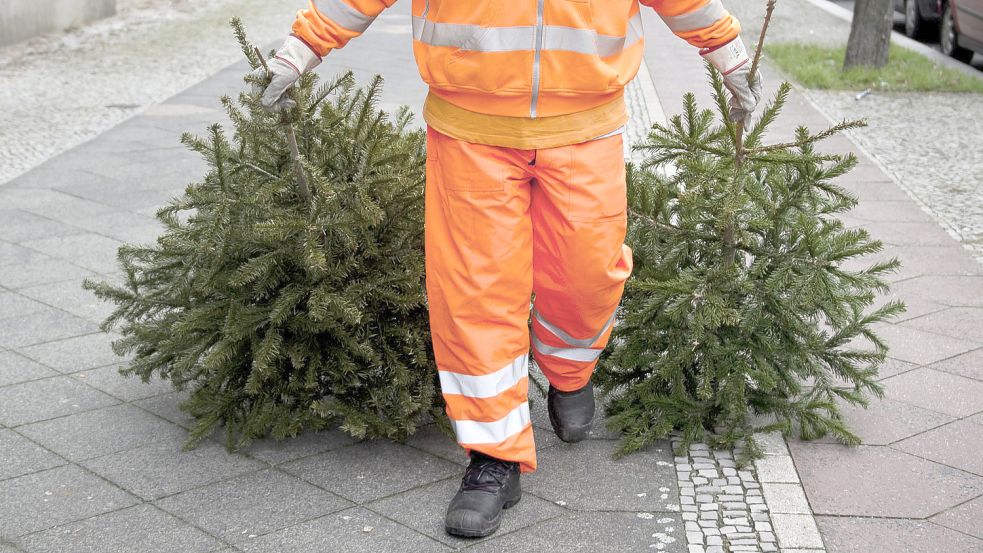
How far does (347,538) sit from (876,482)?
1535 mm

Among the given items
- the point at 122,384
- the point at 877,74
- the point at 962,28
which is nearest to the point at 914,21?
the point at 962,28

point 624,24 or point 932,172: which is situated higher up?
point 624,24

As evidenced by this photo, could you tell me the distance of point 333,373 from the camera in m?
3.66

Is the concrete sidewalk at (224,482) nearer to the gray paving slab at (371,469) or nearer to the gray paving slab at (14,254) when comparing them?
the gray paving slab at (371,469)

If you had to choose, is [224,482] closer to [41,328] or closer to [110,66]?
[41,328]

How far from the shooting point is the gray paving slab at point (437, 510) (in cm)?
329

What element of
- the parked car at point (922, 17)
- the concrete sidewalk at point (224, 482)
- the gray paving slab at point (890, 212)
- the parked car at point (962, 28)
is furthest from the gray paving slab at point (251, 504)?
the parked car at point (922, 17)

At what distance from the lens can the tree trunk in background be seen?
1070cm

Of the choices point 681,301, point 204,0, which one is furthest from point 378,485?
point 204,0

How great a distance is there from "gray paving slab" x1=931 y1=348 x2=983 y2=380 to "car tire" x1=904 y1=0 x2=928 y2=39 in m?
10.1

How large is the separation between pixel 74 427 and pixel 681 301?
6.55 ft

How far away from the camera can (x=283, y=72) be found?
3223 mm

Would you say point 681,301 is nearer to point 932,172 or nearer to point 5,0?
point 932,172

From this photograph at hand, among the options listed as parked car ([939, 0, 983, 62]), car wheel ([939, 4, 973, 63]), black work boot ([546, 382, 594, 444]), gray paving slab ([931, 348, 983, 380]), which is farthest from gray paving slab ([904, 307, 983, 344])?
car wheel ([939, 4, 973, 63])
